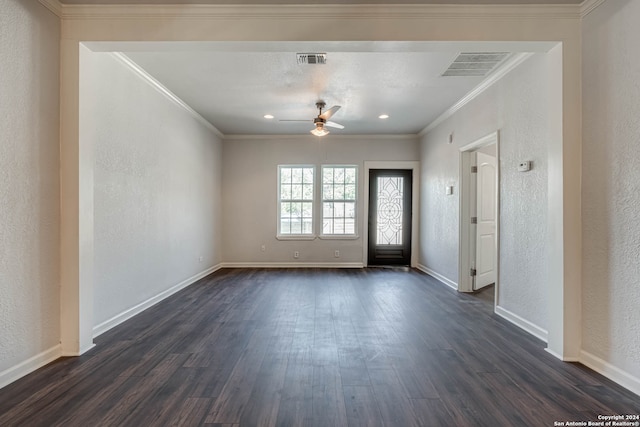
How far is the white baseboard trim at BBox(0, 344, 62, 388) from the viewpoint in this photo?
197cm

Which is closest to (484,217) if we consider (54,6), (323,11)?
(323,11)

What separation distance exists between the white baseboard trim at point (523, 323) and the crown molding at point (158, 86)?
4.74 meters

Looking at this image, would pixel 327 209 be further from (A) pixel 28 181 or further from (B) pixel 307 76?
(A) pixel 28 181

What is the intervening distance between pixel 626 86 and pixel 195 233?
5259mm

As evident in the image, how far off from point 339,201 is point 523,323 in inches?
163

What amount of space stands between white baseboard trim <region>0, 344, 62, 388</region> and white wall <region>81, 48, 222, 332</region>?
0.47 metres

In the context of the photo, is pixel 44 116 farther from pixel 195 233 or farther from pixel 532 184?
pixel 532 184

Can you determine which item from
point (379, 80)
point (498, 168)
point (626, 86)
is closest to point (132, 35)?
point (379, 80)

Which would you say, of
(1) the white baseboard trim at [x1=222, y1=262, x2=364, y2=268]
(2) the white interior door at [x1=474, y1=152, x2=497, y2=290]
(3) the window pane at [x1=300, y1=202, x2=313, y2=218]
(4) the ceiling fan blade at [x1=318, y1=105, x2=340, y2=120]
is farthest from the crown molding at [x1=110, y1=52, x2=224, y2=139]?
(2) the white interior door at [x1=474, y1=152, x2=497, y2=290]

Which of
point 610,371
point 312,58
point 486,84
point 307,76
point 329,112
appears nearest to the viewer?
point 610,371

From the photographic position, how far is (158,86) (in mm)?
3838

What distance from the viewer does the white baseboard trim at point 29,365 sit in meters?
1.97

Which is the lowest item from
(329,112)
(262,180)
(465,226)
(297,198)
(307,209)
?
(465,226)

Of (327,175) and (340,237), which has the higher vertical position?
(327,175)
